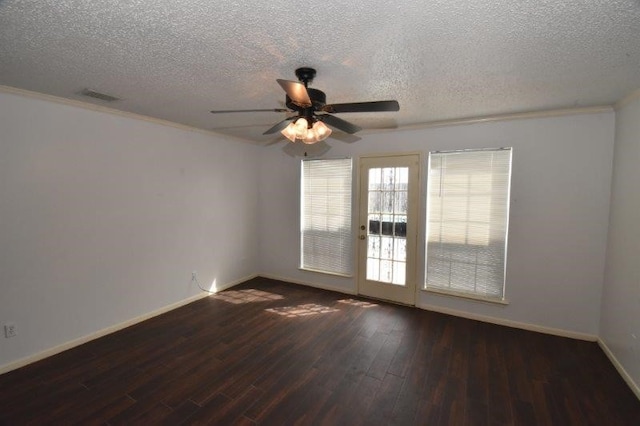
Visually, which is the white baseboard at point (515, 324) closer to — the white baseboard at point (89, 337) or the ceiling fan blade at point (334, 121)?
the ceiling fan blade at point (334, 121)

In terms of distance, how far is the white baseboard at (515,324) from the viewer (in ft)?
10.3

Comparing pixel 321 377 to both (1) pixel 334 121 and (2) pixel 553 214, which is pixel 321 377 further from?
(2) pixel 553 214

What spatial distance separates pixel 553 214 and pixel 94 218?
197 inches

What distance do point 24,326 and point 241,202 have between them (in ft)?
9.67

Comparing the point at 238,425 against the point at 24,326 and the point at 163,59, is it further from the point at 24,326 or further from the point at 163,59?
the point at 163,59

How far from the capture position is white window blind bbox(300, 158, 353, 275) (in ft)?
14.8

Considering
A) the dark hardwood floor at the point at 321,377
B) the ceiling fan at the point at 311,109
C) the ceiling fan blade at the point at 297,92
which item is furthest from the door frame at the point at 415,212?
the ceiling fan blade at the point at 297,92

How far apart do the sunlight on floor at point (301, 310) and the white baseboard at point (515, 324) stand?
1325mm

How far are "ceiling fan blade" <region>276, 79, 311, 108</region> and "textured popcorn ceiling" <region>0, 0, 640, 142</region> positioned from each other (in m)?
0.27

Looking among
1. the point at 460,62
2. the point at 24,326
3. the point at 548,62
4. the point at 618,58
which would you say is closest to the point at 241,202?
the point at 24,326

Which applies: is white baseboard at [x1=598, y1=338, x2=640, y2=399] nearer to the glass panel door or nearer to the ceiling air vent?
the glass panel door

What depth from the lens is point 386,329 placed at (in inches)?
132

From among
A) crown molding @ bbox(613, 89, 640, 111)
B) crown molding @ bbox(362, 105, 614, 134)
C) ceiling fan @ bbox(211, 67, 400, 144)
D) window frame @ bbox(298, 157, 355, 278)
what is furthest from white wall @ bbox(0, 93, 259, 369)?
crown molding @ bbox(613, 89, 640, 111)

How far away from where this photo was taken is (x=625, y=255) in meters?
2.60
